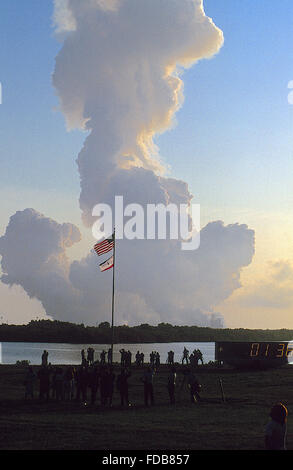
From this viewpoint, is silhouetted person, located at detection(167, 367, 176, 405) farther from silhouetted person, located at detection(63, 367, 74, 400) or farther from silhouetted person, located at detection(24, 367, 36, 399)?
silhouetted person, located at detection(24, 367, 36, 399)

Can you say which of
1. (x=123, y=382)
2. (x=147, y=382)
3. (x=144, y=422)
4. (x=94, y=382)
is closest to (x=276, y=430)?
(x=144, y=422)

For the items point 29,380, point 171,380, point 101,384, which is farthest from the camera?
point 29,380

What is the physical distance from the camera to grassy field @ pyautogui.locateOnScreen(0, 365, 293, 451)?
1920 centimetres

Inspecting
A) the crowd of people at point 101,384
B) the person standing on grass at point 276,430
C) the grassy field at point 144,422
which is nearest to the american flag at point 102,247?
the grassy field at point 144,422

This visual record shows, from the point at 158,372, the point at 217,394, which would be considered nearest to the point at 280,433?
the point at 217,394

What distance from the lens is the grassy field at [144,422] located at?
756 inches

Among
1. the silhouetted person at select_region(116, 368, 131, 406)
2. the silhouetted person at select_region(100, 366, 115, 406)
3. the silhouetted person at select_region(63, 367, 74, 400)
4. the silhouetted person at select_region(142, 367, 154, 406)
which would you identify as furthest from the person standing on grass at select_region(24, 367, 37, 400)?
the silhouetted person at select_region(142, 367, 154, 406)

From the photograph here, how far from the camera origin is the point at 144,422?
973 inches

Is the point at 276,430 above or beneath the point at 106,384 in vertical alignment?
beneath

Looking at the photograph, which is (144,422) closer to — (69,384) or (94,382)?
(94,382)

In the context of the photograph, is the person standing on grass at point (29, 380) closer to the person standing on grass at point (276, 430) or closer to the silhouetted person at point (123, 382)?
the silhouetted person at point (123, 382)

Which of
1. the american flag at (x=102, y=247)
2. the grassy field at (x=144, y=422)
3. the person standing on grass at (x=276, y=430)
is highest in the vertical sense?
the american flag at (x=102, y=247)
